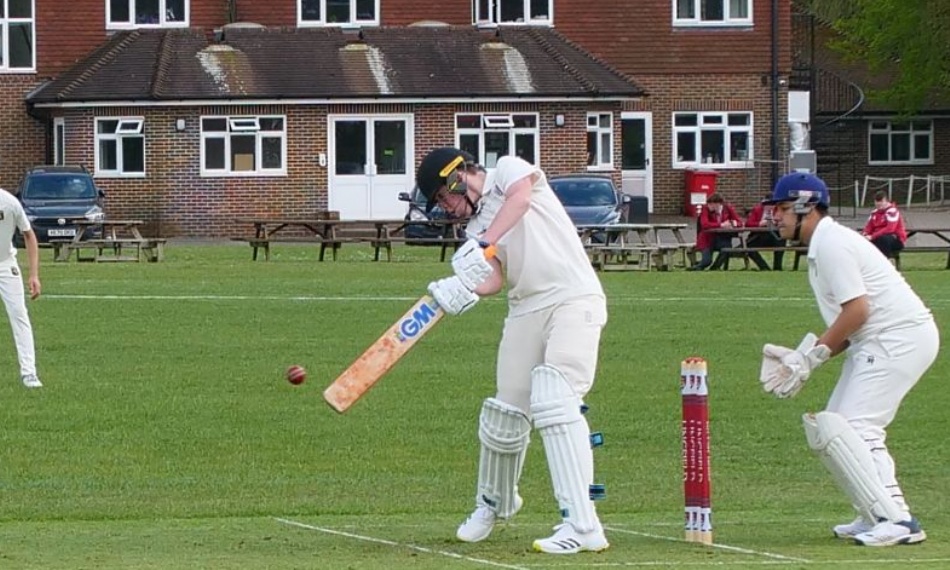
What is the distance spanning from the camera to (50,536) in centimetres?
1062

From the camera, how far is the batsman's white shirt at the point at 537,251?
932 centimetres

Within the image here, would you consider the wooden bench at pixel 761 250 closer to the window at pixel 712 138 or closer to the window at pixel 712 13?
the window at pixel 712 138

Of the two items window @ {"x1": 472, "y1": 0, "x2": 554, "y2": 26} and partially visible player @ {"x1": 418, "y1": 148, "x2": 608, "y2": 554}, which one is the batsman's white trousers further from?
window @ {"x1": 472, "y1": 0, "x2": 554, "y2": 26}

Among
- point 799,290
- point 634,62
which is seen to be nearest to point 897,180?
point 634,62

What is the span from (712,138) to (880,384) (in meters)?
43.5

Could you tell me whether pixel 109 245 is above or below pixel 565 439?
below

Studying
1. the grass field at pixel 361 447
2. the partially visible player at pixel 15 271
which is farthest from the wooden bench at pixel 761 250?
the partially visible player at pixel 15 271

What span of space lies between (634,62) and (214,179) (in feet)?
39.6

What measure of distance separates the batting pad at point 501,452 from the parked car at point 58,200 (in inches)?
1194

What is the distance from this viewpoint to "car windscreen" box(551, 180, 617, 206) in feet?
131

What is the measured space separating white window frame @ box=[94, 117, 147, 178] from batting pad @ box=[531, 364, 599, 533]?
1518 inches

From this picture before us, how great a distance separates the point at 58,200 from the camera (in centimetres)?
4100

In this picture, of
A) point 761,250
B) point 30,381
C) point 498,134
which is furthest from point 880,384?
point 498,134

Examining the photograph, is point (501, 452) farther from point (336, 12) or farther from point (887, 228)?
point (336, 12)
